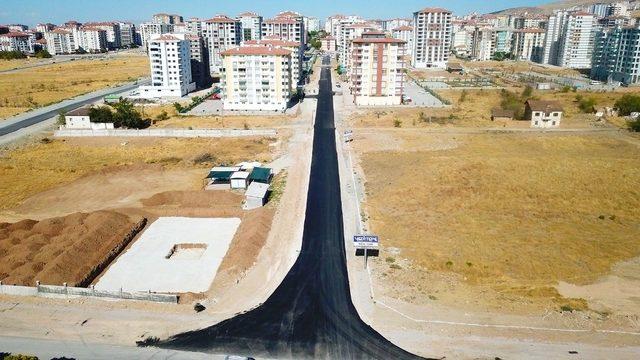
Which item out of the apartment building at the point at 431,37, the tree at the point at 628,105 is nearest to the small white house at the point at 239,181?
the tree at the point at 628,105

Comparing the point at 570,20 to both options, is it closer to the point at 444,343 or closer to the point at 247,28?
the point at 247,28

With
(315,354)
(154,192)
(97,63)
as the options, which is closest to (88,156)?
(154,192)

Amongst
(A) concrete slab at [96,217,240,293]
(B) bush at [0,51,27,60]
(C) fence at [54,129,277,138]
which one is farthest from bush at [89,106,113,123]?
(B) bush at [0,51,27,60]

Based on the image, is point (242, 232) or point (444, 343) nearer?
point (444, 343)

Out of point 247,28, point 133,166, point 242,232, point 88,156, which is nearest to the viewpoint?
point 242,232

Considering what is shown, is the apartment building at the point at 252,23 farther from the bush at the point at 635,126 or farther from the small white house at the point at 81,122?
the bush at the point at 635,126
